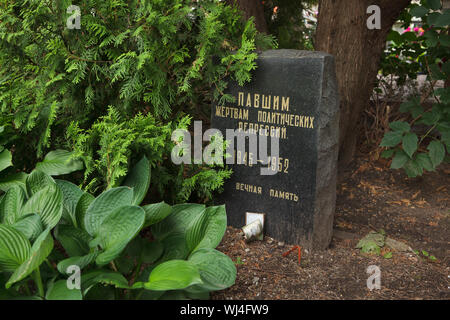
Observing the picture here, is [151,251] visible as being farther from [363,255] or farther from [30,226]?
[363,255]

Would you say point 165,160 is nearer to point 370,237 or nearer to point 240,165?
point 240,165

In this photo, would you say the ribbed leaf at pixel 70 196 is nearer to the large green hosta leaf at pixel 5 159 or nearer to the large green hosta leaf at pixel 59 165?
the large green hosta leaf at pixel 59 165

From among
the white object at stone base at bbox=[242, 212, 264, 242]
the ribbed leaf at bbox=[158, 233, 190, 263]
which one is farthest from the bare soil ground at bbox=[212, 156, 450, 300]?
the ribbed leaf at bbox=[158, 233, 190, 263]

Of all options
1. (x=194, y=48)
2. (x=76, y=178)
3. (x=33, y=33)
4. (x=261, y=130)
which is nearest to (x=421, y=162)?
(x=261, y=130)

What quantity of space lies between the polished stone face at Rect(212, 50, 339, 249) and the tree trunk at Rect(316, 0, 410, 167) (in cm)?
131

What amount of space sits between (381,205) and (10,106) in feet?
11.3

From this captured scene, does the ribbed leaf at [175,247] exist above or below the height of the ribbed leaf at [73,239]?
below

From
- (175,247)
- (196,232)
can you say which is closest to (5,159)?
(175,247)

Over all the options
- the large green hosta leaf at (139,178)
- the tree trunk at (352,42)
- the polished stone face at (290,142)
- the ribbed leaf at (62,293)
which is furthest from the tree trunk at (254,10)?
the ribbed leaf at (62,293)

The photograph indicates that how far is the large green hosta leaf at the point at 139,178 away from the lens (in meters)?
2.71

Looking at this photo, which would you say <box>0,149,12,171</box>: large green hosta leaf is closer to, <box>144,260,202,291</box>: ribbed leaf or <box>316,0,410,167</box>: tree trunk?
<box>144,260,202,291</box>: ribbed leaf

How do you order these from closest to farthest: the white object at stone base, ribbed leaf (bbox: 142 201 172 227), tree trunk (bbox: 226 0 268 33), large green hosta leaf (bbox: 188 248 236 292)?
large green hosta leaf (bbox: 188 248 236 292)
ribbed leaf (bbox: 142 201 172 227)
the white object at stone base
tree trunk (bbox: 226 0 268 33)

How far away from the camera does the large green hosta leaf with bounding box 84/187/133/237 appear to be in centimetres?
238

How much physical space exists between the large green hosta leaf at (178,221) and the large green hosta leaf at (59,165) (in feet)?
2.62
